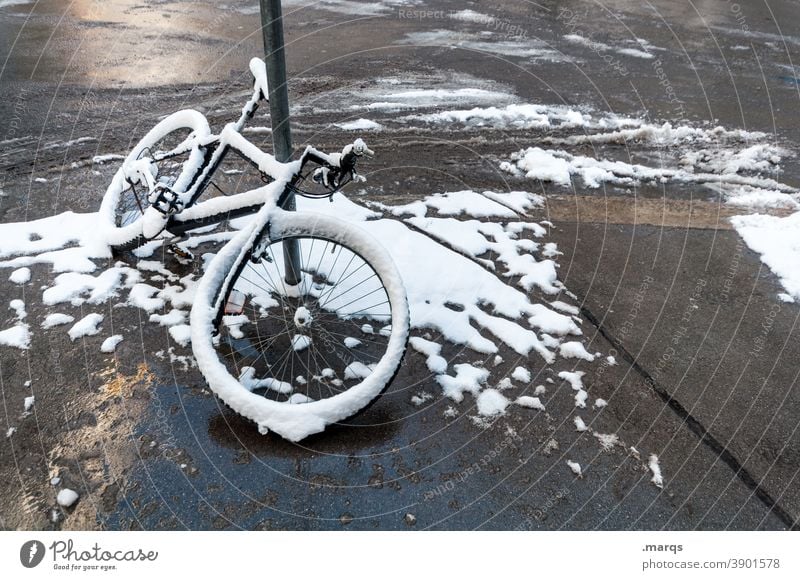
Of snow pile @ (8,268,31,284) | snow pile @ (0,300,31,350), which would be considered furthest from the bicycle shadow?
snow pile @ (8,268,31,284)

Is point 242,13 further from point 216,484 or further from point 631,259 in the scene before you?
point 216,484

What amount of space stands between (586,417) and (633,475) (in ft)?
1.24

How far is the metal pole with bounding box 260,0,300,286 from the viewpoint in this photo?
114 inches

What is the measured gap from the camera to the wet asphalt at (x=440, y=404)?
99.6 inches

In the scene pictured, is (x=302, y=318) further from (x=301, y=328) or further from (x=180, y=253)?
(x=180, y=253)

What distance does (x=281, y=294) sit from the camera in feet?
11.9

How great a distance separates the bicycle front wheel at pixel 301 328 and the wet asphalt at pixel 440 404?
0.66 feet

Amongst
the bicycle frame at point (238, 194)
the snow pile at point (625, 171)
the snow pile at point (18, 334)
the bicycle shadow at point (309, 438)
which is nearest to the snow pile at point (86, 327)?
the snow pile at point (18, 334)

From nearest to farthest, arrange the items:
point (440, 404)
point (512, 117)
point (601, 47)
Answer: point (440, 404)
point (512, 117)
point (601, 47)

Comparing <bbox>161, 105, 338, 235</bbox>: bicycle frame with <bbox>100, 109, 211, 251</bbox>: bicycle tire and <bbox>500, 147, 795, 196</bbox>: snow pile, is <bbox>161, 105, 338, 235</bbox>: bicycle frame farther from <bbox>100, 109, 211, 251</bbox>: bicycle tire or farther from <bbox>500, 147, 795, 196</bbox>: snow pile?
<bbox>500, 147, 795, 196</bbox>: snow pile

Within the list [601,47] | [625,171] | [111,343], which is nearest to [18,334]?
[111,343]

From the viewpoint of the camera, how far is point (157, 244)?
4094 millimetres
